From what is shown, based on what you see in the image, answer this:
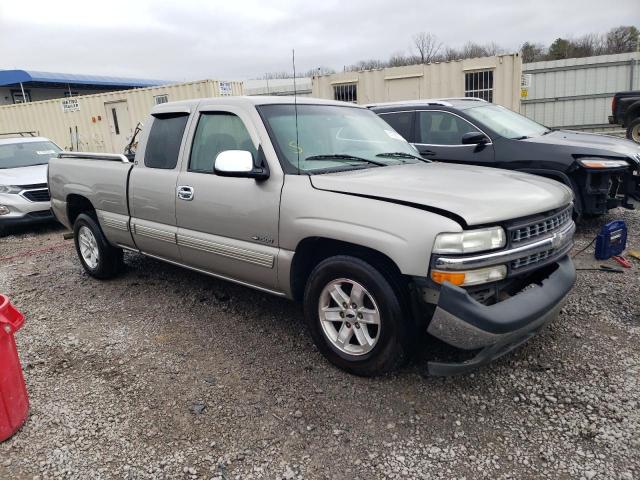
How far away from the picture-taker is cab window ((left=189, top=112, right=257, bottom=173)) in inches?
148

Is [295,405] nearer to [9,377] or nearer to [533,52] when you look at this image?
[9,377]

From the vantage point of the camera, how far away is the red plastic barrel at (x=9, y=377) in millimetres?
2675

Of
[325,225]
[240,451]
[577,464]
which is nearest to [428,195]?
[325,225]

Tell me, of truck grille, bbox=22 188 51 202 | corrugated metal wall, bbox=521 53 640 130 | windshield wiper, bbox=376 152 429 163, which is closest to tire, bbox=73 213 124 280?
windshield wiper, bbox=376 152 429 163

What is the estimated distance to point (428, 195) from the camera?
283 centimetres

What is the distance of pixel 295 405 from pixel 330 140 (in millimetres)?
1926

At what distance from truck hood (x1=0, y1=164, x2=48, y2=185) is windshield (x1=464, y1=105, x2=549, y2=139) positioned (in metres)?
6.93

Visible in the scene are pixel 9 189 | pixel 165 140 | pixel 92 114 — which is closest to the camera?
pixel 165 140

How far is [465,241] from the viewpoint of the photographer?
2.60 m

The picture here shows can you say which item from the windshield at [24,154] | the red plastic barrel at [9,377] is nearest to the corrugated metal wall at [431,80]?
the windshield at [24,154]

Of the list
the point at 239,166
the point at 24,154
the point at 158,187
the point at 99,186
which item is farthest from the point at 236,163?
the point at 24,154

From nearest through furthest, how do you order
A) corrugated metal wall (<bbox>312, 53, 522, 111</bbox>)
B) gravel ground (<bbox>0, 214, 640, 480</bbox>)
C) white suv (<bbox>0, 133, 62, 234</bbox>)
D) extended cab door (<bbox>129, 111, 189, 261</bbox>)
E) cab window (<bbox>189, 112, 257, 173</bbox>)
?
gravel ground (<bbox>0, 214, 640, 480</bbox>), cab window (<bbox>189, 112, 257, 173</bbox>), extended cab door (<bbox>129, 111, 189, 261</bbox>), white suv (<bbox>0, 133, 62, 234</bbox>), corrugated metal wall (<bbox>312, 53, 522, 111</bbox>)

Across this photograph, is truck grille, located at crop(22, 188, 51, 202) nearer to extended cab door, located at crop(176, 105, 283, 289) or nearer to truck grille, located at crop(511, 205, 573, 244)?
extended cab door, located at crop(176, 105, 283, 289)

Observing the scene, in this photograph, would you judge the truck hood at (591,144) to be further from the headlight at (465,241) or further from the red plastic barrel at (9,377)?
the red plastic barrel at (9,377)
